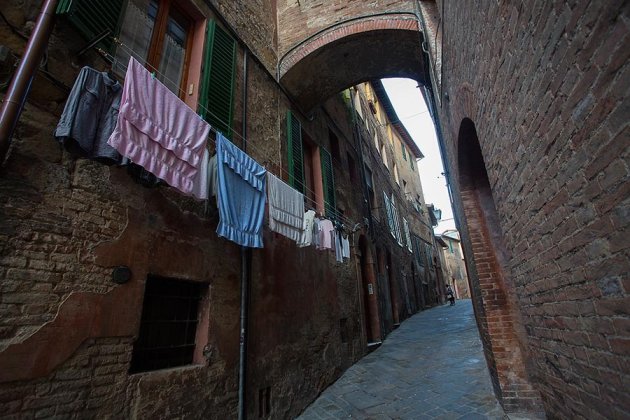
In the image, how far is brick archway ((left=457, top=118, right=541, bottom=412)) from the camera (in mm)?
3979

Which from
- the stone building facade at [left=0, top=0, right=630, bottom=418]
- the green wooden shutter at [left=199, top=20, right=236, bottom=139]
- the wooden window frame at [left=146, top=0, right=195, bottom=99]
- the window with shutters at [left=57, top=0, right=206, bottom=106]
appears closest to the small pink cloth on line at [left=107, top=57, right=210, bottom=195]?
the stone building facade at [left=0, top=0, right=630, bottom=418]

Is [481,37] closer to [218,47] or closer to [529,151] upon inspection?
[529,151]

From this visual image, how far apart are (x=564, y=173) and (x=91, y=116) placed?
11.0 feet

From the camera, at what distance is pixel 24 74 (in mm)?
2377

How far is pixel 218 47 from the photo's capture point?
507 centimetres

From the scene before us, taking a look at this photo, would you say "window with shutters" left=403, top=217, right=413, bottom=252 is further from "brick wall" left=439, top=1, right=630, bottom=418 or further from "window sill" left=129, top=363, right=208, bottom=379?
"window sill" left=129, top=363, right=208, bottom=379

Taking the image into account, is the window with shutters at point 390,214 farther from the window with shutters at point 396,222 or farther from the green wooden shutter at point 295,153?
the green wooden shutter at point 295,153

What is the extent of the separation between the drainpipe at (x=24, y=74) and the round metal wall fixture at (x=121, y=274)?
3.87ft

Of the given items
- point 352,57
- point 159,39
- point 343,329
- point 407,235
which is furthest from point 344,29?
point 407,235

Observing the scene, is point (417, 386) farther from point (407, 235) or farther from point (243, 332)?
point (407, 235)

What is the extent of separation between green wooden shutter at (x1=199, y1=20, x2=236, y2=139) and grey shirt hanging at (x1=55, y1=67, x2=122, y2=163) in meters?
1.62

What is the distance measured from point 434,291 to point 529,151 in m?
23.2

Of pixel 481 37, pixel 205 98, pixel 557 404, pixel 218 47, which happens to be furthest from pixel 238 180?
pixel 557 404

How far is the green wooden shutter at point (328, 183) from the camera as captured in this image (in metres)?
7.83
